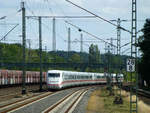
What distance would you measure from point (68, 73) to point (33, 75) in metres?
19.3

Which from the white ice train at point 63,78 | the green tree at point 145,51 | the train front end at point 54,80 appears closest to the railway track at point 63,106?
the train front end at point 54,80

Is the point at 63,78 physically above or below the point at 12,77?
below

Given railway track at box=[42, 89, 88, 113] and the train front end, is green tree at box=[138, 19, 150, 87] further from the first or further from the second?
railway track at box=[42, 89, 88, 113]

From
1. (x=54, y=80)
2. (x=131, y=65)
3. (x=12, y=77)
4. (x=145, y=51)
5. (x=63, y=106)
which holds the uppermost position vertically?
Answer: (x=145, y=51)

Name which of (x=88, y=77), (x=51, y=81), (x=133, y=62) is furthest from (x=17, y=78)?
(x=133, y=62)

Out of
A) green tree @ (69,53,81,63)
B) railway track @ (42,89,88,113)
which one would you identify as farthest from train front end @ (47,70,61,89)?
green tree @ (69,53,81,63)

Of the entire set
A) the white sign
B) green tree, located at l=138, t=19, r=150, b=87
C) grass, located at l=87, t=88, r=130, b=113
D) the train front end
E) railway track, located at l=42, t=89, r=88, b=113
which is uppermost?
green tree, located at l=138, t=19, r=150, b=87

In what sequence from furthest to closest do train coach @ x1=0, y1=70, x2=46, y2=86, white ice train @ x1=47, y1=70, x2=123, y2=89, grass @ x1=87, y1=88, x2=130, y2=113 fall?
train coach @ x1=0, y1=70, x2=46, y2=86 < white ice train @ x1=47, y1=70, x2=123, y2=89 < grass @ x1=87, y1=88, x2=130, y2=113

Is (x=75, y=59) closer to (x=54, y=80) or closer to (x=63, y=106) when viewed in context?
(x=54, y=80)

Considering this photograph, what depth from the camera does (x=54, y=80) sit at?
57.6 metres

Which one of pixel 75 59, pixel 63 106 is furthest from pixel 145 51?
pixel 75 59

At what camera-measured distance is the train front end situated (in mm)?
57625

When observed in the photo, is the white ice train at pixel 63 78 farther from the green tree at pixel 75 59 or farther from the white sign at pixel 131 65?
the green tree at pixel 75 59

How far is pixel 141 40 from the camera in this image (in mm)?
77625
